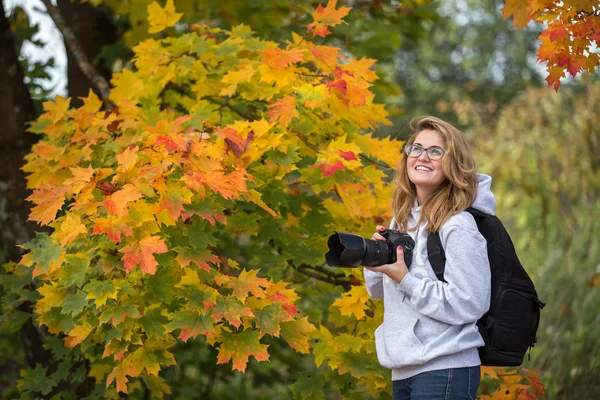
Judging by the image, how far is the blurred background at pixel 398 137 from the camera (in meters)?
4.31

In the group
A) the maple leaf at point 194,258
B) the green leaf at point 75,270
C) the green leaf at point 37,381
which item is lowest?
the green leaf at point 37,381

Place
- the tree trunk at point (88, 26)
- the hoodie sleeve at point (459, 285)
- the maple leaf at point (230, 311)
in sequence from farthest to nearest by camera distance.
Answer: the tree trunk at point (88, 26) < the maple leaf at point (230, 311) < the hoodie sleeve at point (459, 285)

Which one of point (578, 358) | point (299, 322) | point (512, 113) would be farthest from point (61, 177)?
point (512, 113)

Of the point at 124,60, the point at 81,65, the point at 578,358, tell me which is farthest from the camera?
the point at 124,60

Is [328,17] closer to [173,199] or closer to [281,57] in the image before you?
[281,57]

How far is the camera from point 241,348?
2.65 metres

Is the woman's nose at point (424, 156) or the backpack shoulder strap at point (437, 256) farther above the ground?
the woman's nose at point (424, 156)

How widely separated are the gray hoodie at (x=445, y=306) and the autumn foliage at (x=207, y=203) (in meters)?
0.54

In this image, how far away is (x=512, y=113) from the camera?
908 cm

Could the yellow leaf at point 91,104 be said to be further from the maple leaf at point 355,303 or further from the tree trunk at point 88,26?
the tree trunk at point 88,26

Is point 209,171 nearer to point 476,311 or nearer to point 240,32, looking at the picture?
point 476,311

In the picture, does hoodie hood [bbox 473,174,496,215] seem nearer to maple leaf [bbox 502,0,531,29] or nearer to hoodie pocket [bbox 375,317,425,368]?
hoodie pocket [bbox 375,317,425,368]

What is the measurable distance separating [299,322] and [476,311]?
0.79 metres

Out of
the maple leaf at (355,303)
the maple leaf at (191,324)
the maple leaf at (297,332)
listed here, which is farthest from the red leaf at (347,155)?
the maple leaf at (191,324)
